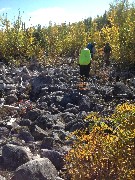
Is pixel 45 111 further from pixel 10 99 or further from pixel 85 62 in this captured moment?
pixel 85 62

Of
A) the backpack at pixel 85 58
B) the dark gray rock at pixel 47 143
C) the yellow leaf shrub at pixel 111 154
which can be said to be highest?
the backpack at pixel 85 58

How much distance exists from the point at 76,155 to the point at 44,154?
7.47 ft

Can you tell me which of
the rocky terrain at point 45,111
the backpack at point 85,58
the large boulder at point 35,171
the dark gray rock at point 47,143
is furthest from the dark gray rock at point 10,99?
the large boulder at point 35,171

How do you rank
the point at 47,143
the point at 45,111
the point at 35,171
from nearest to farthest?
the point at 35,171, the point at 47,143, the point at 45,111

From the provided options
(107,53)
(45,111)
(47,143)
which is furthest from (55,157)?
(107,53)

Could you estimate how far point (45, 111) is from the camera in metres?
9.49

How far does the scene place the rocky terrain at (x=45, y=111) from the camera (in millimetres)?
6074

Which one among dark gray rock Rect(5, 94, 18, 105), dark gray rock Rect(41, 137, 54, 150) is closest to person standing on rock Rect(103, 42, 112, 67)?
dark gray rock Rect(5, 94, 18, 105)

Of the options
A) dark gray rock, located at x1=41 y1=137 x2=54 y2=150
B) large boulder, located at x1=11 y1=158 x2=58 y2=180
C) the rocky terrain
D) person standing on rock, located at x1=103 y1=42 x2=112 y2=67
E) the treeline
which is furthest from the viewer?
person standing on rock, located at x1=103 y1=42 x2=112 y2=67

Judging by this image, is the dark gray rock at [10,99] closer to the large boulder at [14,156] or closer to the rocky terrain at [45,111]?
the rocky terrain at [45,111]

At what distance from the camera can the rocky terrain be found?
6074 millimetres

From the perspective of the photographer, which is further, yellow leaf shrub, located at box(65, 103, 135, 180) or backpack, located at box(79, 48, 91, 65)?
backpack, located at box(79, 48, 91, 65)

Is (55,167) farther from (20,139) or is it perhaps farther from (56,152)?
(20,139)

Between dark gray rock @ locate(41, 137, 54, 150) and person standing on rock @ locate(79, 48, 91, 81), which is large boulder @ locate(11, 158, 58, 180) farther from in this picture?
person standing on rock @ locate(79, 48, 91, 81)
